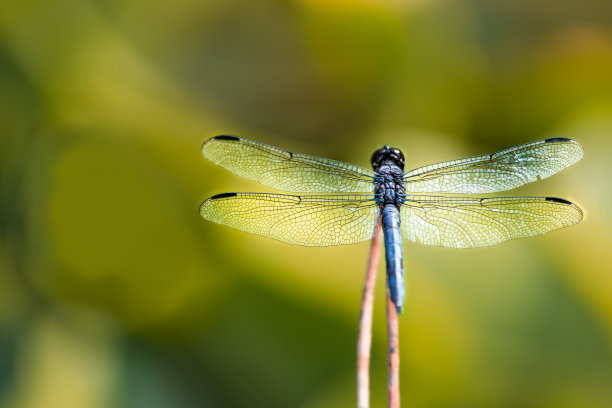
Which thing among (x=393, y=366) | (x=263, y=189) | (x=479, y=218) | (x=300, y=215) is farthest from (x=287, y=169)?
(x=393, y=366)

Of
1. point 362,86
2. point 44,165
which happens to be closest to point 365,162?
point 362,86

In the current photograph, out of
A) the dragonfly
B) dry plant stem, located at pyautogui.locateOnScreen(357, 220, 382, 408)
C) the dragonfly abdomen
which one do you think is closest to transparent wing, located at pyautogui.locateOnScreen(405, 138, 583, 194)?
the dragonfly

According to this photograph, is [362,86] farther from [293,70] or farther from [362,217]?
[362,217]

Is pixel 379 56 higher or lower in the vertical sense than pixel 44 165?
higher

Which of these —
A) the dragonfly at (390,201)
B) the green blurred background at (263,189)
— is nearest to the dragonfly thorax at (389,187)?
the dragonfly at (390,201)

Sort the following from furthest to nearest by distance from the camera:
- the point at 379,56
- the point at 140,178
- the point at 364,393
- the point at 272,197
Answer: the point at 379,56 < the point at 140,178 < the point at 272,197 < the point at 364,393

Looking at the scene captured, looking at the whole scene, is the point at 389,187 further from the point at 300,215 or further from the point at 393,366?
the point at 393,366

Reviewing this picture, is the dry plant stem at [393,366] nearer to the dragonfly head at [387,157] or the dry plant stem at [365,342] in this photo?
the dry plant stem at [365,342]
